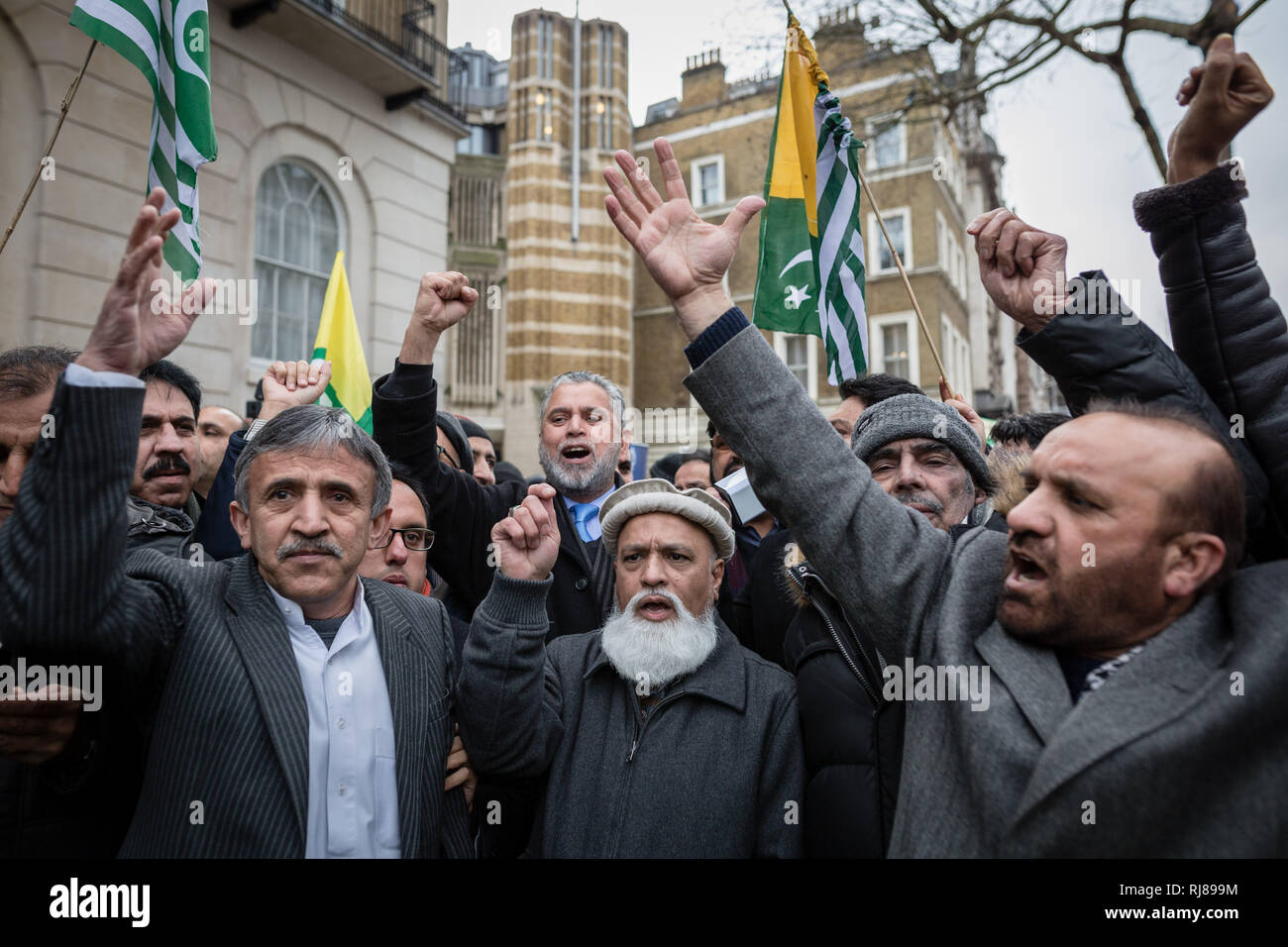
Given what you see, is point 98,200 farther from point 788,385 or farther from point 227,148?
point 788,385

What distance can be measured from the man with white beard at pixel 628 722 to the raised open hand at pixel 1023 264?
1169mm

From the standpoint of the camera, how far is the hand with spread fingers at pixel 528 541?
220 cm

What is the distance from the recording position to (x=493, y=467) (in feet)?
19.0

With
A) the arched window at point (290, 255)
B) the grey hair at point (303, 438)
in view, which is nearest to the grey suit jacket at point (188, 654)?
the grey hair at point (303, 438)

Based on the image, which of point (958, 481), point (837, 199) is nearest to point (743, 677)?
point (958, 481)

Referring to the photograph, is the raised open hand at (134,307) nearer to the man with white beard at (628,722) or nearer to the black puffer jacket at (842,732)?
the man with white beard at (628,722)

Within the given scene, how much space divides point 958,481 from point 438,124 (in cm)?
1136

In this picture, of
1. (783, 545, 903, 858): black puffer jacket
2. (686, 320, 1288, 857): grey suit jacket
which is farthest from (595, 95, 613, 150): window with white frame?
(686, 320, 1288, 857): grey suit jacket

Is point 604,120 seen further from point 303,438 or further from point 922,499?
point 303,438

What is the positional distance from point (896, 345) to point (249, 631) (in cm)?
2258

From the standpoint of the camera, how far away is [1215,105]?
1819mm

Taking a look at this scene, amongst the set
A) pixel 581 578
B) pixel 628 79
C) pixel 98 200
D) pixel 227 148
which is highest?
pixel 628 79

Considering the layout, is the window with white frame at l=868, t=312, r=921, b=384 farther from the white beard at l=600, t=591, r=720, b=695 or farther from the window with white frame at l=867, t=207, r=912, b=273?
the white beard at l=600, t=591, r=720, b=695

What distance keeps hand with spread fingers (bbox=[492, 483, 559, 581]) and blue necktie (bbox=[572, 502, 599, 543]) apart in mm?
1566
